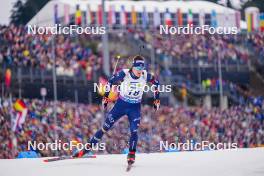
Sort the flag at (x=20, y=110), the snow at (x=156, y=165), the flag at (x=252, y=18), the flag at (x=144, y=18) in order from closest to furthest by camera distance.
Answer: the snow at (x=156, y=165), the flag at (x=20, y=110), the flag at (x=144, y=18), the flag at (x=252, y=18)

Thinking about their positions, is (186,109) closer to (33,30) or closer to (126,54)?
(126,54)

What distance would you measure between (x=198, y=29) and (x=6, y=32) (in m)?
4.26

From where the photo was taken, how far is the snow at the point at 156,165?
8.88 metres

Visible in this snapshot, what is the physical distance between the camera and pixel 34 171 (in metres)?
9.08

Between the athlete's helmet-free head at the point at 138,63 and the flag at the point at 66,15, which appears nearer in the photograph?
the athlete's helmet-free head at the point at 138,63

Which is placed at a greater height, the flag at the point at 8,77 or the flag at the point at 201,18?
the flag at the point at 201,18

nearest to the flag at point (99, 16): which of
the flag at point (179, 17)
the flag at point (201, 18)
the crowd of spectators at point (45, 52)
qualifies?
the crowd of spectators at point (45, 52)

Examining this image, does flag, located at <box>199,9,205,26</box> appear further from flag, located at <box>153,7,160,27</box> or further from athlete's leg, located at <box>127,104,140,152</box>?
athlete's leg, located at <box>127,104,140,152</box>

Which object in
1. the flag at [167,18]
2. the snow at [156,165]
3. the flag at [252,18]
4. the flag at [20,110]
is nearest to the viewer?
the snow at [156,165]

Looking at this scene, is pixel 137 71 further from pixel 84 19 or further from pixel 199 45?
pixel 199 45

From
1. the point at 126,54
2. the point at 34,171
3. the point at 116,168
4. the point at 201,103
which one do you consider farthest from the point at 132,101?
the point at 201,103

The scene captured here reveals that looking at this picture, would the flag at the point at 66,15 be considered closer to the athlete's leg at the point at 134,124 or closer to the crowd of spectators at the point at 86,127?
the crowd of spectators at the point at 86,127

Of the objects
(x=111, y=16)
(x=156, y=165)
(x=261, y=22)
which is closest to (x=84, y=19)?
(x=111, y=16)

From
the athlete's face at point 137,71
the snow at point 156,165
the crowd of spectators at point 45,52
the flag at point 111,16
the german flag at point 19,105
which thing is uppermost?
the flag at point 111,16
